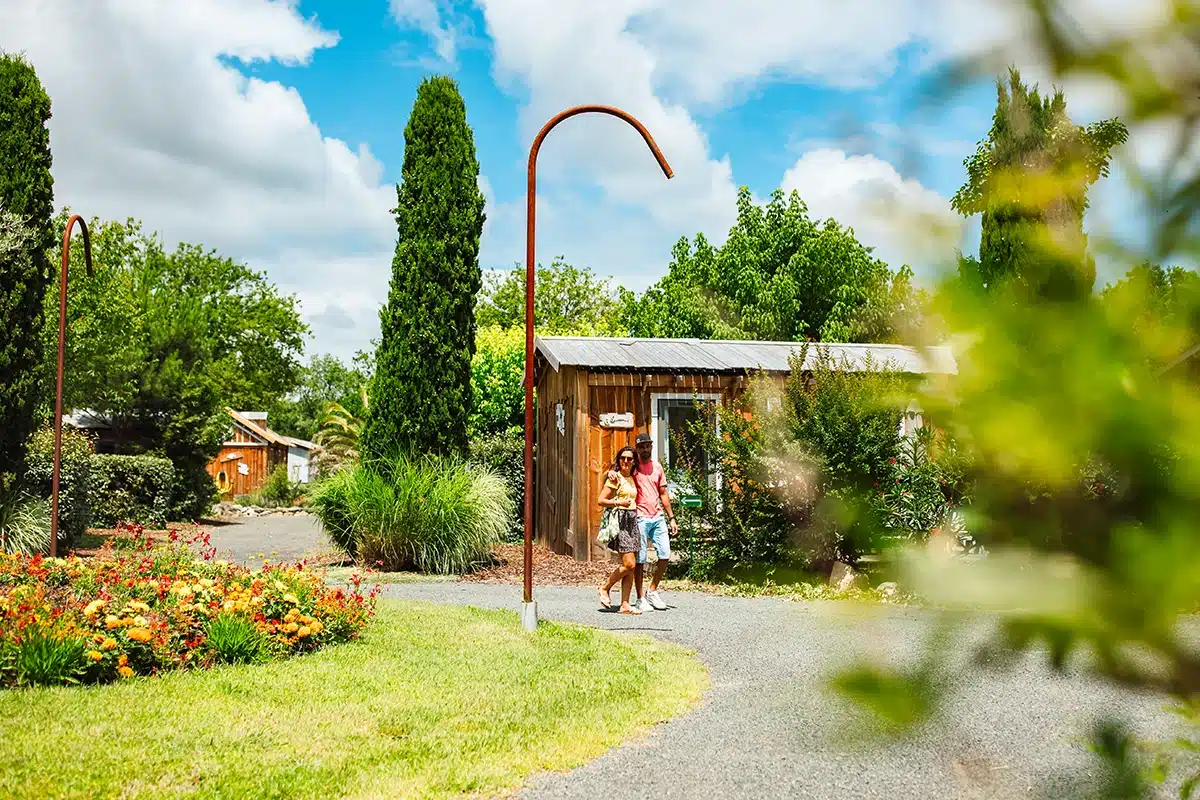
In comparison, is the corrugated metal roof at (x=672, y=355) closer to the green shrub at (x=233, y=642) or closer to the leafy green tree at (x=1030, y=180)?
the green shrub at (x=233, y=642)

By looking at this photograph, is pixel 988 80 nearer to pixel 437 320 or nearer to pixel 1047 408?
pixel 1047 408

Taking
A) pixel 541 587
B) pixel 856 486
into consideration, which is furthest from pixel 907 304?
pixel 541 587

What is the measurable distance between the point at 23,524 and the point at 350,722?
39.2 ft

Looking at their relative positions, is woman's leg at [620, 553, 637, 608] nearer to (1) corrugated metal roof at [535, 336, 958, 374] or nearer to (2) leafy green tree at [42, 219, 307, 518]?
(1) corrugated metal roof at [535, 336, 958, 374]

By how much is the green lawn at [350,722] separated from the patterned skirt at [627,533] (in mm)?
2164

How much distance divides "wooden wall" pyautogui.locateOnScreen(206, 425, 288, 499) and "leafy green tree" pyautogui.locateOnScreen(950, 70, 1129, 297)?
45.6m

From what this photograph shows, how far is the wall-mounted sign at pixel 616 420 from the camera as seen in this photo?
1516 cm

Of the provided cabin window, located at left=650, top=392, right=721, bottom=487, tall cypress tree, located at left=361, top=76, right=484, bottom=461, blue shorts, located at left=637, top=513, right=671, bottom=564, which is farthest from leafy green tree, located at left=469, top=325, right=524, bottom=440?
blue shorts, located at left=637, top=513, right=671, bottom=564

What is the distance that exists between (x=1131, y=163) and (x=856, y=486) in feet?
1.50

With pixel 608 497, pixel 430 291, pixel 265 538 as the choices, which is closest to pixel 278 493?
pixel 265 538

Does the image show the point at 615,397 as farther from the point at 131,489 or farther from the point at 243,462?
the point at 243,462

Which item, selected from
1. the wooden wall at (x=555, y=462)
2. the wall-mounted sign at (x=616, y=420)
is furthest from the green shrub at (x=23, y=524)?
the wall-mounted sign at (x=616, y=420)

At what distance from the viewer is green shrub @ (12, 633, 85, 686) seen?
6.34 m

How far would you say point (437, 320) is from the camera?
51.6ft
